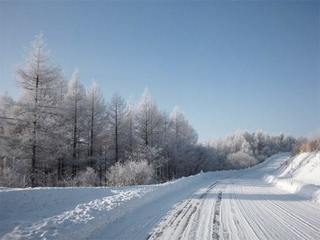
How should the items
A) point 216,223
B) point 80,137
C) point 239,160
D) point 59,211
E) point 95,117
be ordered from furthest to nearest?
1. point 239,160
2. point 95,117
3. point 80,137
4. point 59,211
5. point 216,223

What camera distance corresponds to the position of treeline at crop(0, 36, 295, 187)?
25734 millimetres

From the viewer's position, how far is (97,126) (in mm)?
42375

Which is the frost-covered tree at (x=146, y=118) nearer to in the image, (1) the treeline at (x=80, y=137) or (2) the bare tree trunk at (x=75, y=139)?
(1) the treeline at (x=80, y=137)

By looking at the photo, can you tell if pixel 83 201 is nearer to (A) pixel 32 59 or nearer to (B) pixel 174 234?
(B) pixel 174 234

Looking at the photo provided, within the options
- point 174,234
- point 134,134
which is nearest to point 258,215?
point 174,234

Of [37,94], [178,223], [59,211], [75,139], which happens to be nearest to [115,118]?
[75,139]

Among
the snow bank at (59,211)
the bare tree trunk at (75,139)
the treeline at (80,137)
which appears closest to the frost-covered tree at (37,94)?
the treeline at (80,137)

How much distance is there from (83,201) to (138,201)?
227 cm

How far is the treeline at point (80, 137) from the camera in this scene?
2573 cm

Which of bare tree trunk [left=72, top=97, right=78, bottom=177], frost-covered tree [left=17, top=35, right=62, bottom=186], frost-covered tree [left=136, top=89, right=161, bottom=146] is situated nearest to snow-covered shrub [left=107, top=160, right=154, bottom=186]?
frost-covered tree [left=17, top=35, right=62, bottom=186]

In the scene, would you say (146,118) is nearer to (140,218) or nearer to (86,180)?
(86,180)

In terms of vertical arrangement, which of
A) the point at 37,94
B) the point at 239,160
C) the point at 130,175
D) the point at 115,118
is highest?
the point at 115,118

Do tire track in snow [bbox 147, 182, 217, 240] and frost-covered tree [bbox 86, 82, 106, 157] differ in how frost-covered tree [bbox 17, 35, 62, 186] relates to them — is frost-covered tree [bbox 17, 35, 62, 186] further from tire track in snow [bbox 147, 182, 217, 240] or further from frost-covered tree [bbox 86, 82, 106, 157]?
tire track in snow [bbox 147, 182, 217, 240]

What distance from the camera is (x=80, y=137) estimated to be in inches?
1592
